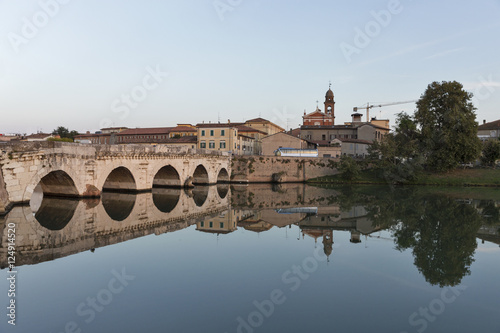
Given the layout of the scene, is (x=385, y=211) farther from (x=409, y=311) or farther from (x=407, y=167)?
(x=407, y=167)

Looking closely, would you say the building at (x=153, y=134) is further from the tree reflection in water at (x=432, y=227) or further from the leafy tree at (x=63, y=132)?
the tree reflection in water at (x=432, y=227)

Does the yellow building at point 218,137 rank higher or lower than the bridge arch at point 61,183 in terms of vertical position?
higher

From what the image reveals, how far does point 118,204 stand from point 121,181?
7.54 metres

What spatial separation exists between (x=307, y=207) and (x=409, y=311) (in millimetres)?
21543

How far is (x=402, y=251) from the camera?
16.9 meters

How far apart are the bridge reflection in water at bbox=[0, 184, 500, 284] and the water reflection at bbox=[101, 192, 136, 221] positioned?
60 millimetres

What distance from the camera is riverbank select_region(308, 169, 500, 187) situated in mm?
50972

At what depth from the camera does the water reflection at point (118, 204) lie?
23253 millimetres

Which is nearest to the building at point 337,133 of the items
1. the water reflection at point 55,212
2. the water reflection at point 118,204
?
the water reflection at point 118,204

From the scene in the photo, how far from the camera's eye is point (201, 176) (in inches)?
1859

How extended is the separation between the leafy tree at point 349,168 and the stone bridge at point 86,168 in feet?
65.2

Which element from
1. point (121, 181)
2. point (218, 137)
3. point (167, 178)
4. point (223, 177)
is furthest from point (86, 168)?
point (218, 137)

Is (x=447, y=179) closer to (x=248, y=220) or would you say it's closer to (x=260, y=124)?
(x=248, y=220)

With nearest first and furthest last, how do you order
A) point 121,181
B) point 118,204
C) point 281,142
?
point 118,204 < point 121,181 < point 281,142
